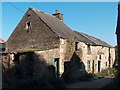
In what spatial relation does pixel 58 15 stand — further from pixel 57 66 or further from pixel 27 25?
pixel 57 66

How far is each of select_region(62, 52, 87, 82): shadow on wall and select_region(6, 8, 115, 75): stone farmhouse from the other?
41cm

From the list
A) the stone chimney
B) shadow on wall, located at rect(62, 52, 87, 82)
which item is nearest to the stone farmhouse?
the stone chimney

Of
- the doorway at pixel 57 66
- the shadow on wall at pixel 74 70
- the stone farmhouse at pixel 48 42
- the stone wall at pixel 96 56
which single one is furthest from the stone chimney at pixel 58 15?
the doorway at pixel 57 66

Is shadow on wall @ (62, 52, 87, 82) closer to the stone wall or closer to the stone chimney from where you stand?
the stone wall

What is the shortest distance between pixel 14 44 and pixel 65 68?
757 centimetres

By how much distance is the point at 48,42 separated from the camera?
90.1ft

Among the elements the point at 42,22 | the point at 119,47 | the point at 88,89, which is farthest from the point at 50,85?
the point at 42,22

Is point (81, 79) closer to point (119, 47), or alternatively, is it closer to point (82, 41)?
point (82, 41)

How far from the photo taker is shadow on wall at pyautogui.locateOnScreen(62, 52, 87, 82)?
26.7 metres

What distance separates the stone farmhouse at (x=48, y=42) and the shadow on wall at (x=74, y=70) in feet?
1.33

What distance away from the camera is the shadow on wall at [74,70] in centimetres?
2671

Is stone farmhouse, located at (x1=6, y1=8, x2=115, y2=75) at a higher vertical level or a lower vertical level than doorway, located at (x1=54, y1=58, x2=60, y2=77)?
higher

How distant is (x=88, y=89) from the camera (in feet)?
62.0

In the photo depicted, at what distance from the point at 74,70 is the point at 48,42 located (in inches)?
168
